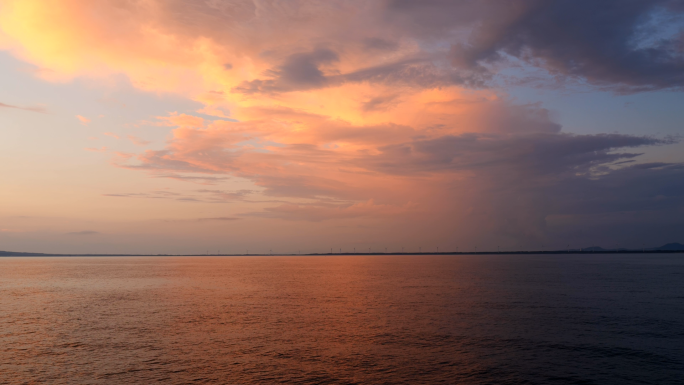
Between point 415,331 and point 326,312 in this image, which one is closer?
point 415,331

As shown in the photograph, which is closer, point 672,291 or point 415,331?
point 415,331

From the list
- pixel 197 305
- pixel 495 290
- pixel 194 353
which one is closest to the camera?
pixel 194 353

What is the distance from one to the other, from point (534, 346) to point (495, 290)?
187 feet

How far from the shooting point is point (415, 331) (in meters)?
52.4

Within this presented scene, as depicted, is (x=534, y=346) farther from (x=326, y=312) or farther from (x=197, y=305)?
(x=197, y=305)

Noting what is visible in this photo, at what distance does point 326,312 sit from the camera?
68.3 m

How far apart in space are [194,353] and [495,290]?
252 ft

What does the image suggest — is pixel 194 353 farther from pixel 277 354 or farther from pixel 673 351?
pixel 673 351

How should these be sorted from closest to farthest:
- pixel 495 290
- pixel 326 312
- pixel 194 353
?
pixel 194 353, pixel 326 312, pixel 495 290

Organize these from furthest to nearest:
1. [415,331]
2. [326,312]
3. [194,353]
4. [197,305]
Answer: [197,305] → [326,312] → [415,331] → [194,353]

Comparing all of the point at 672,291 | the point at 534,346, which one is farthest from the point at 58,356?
the point at 672,291

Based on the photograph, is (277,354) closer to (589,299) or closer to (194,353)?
(194,353)

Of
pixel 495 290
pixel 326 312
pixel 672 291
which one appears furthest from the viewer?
pixel 495 290

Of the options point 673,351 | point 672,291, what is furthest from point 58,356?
point 672,291
